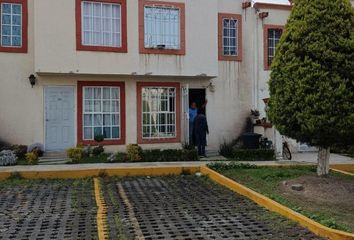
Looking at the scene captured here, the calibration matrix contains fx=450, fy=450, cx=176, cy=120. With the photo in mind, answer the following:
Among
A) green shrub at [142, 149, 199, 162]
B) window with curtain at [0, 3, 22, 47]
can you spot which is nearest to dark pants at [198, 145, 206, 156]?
green shrub at [142, 149, 199, 162]

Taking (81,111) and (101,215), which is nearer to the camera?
(101,215)

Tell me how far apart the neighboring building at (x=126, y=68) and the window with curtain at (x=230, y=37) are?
4 cm

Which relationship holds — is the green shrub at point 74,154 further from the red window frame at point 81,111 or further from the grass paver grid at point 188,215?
the grass paver grid at point 188,215

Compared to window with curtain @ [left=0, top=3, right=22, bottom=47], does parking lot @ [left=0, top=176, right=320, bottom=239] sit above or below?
below

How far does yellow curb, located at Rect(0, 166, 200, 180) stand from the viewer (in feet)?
39.1

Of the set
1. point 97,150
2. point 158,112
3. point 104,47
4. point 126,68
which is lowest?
point 97,150

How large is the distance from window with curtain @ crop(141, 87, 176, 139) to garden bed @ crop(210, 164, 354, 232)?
478 cm

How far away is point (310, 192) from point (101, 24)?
9.72 metres

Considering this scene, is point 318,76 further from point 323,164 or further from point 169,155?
point 169,155

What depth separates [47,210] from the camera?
814 centimetres

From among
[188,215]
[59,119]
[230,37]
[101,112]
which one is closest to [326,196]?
[188,215]

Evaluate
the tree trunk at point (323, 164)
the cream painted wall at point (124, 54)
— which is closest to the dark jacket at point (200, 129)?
the cream painted wall at point (124, 54)

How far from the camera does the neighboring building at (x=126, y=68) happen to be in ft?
49.5

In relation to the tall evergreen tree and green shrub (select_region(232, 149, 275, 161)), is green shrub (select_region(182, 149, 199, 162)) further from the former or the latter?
the tall evergreen tree
